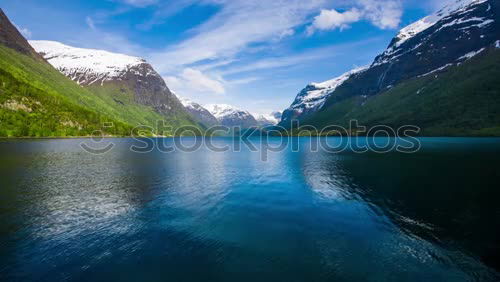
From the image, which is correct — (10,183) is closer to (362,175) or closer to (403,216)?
(403,216)

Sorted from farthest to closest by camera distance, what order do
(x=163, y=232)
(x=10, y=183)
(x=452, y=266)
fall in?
(x=10, y=183) → (x=163, y=232) → (x=452, y=266)

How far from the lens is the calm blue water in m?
21.1

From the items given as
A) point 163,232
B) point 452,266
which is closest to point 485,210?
point 452,266

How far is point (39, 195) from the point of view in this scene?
4181 centimetres

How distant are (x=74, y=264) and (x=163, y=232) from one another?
30.0ft

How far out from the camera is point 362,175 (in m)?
Result: 65.6

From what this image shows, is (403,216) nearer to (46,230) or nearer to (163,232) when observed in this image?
(163,232)

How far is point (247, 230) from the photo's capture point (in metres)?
30.6

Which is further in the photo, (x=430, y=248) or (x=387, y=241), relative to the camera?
(x=387, y=241)

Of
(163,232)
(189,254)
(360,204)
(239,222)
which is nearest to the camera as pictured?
(189,254)

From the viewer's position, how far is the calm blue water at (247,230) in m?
21.1

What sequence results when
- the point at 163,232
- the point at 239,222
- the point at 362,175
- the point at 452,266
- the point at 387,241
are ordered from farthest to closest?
the point at 362,175
the point at 239,222
the point at 163,232
the point at 387,241
the point at 452,266

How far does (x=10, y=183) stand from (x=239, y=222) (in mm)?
47420

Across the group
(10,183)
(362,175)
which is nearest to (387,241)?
(362,175)
